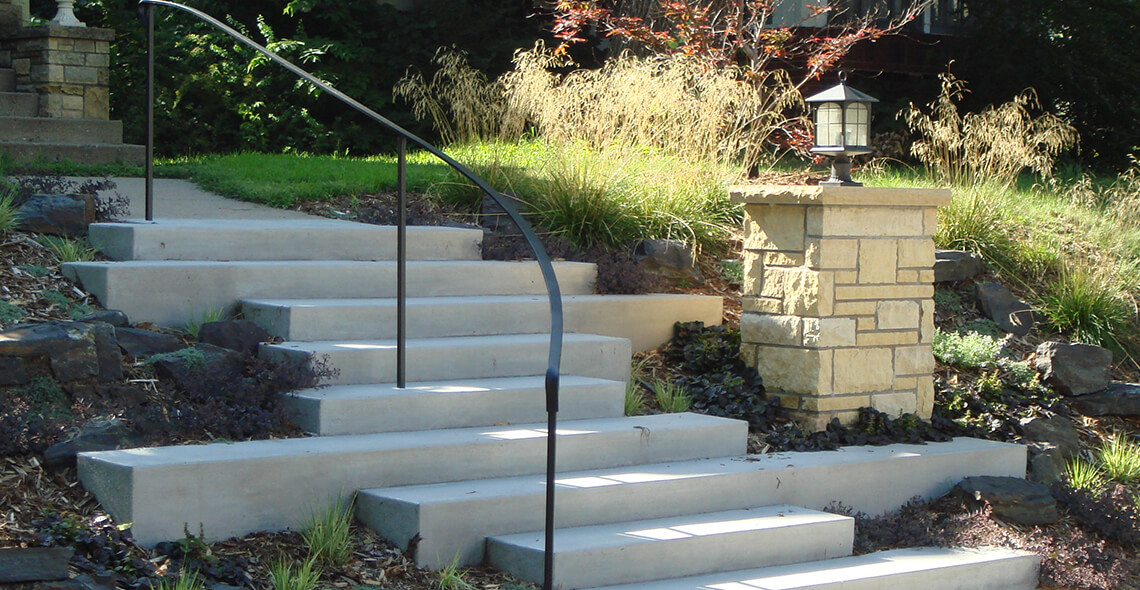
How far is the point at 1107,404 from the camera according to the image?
22.5 feet

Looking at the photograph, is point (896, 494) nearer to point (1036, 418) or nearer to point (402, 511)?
point (1036, 418)

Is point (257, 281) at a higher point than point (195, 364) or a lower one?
higher

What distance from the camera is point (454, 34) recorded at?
570 inches

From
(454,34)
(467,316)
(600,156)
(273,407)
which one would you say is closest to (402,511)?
(273,407)

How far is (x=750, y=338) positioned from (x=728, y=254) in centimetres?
160

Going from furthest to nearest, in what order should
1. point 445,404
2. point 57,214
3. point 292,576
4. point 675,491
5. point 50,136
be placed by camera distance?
point 50,136
point 57,214
point 445,404
point 675,491
point 292,576

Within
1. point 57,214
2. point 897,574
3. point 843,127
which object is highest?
point 843,127

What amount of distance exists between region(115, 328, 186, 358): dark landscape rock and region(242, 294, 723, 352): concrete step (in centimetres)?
46

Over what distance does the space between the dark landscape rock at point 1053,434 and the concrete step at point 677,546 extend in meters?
2.08

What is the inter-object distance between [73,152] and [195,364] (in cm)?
525

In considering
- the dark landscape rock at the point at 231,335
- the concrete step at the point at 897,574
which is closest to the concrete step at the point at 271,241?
the dark landscape rock at the point at 231,335

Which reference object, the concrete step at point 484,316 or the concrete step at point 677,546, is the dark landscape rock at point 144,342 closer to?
the concrete step at point 484,316

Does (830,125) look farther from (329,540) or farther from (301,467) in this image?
(329,540)

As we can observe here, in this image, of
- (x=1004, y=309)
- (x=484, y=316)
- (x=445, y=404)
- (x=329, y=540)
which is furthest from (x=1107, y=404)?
(x=329, y=540)
